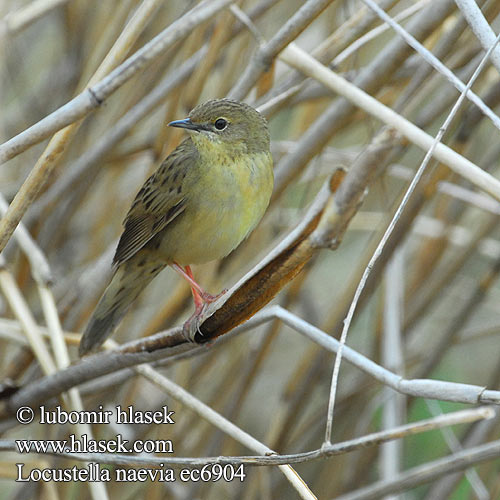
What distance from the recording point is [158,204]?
283 centimetres

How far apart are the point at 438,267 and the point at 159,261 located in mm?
1491

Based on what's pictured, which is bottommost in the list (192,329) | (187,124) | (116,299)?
(192,329)

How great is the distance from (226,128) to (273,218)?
0.71m

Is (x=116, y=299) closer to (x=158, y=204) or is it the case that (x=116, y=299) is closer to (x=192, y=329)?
(x=158, y=204)

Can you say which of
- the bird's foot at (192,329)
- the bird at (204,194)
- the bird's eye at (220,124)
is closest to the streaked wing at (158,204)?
the bird at (204,194)

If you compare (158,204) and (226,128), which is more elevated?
(226,128)

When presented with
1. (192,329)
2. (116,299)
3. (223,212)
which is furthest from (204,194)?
(192,329)

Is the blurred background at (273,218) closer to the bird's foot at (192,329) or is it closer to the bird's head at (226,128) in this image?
the bird's head at (226,128)

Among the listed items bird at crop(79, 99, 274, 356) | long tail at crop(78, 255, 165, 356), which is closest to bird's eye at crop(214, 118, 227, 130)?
bird at crop(79, 99, 274, 356)

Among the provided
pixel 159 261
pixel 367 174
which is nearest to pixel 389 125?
pixel 367 174

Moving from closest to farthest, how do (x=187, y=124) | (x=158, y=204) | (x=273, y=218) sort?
(x=187, y=124) → (x=158, y=204) → (x=273, y=218)

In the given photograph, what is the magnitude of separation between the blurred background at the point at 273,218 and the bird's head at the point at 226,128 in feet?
0.28

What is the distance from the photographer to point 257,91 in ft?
9.73

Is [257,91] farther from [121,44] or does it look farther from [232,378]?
[232,378]
